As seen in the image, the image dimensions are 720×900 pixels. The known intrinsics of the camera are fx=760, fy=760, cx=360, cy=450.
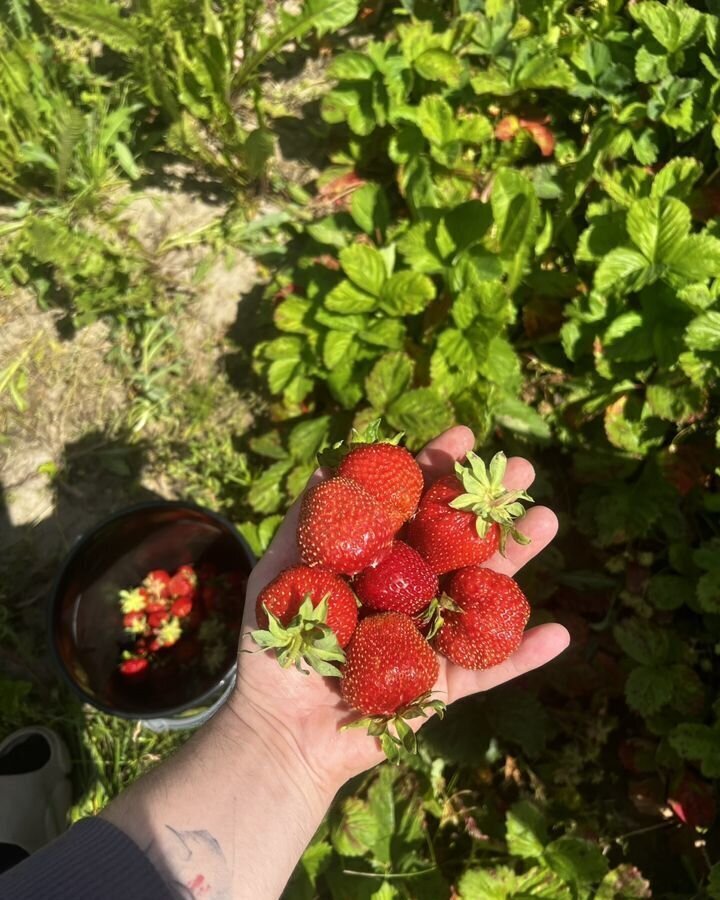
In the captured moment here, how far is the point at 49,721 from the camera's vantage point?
8.43ft

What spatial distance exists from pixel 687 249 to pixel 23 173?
242cm

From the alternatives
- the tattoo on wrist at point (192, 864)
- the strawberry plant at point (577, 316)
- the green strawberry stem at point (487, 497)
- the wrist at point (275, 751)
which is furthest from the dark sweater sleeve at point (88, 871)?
the strawberry plant at point (577, 316)

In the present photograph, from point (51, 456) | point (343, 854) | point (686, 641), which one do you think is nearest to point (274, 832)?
point (343, 854)

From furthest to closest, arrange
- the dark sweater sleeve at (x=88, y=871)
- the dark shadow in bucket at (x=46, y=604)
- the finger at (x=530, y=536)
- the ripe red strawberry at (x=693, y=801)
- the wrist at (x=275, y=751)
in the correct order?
the dark shadow in bucket at (x=46, y=604)
the ripe red strawberry at (x=693, y=801)
the finger at (x=530, y=536)
the wrist at (x=275, y=751)
the dark sweater sleeve at (x=88, y=871)

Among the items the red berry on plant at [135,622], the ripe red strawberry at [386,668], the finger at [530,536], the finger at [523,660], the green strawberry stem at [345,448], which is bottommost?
the red berry on plant at [135,622]

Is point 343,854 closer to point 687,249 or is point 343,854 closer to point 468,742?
point 468,742

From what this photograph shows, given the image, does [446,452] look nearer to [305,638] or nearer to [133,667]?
[305,638]

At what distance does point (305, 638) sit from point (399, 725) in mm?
256

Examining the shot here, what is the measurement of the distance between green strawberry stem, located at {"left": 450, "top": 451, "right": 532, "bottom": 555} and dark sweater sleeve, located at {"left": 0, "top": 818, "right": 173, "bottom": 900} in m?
0.95

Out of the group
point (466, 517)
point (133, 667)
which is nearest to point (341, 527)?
point (466, 517)

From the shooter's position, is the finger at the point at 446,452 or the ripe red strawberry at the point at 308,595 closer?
the ripe red strawberry at the point at 308,595

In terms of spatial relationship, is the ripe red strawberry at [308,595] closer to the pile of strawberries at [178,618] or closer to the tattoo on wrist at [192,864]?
the tattoo on wrist at [192,864]

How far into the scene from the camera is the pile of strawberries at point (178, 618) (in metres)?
2.36

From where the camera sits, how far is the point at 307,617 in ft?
4.69
